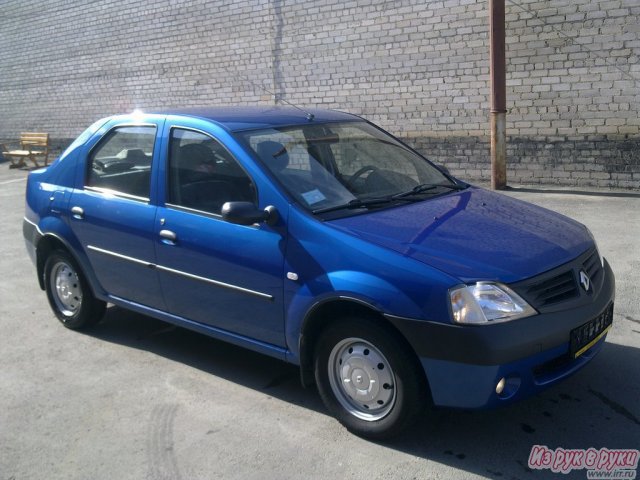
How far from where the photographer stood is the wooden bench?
60.8 ft

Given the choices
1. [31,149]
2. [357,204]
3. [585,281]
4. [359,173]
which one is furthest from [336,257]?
[31,149]

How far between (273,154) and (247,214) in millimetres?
569

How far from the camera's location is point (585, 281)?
3.70 m

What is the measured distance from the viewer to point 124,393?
14.9 feet

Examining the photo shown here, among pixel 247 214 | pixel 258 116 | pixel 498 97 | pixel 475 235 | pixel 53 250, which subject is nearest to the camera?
pixel 475 235

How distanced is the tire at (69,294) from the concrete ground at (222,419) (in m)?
0.14

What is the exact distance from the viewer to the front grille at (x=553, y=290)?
11.1 feet

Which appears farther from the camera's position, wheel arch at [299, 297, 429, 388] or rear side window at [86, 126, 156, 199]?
rear side window at [86, 126, 156, 199]

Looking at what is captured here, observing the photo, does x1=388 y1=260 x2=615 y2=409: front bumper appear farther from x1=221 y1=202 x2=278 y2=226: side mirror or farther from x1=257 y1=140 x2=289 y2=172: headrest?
x1=257 y1=140 x2=289 y2=172: headrest

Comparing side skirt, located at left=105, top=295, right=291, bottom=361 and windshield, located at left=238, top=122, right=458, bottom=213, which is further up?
windshield, located at left=238, top=122, right=458, bottom=213

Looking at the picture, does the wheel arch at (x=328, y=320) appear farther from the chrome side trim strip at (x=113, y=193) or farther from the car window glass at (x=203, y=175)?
the chrome side trim strip at (x=113, y=193)

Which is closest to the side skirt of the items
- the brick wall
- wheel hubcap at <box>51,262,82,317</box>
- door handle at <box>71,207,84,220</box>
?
wheel hubcap at <box>51,262,82,317</box>

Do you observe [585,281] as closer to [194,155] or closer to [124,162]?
[194,155]

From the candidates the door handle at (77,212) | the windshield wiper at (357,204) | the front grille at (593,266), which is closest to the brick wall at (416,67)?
the front grille at (593,266)
